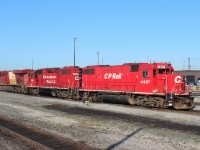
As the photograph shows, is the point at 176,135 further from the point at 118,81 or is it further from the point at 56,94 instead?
the point at 56,94

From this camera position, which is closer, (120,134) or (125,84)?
(120,134)

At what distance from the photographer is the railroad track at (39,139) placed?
36.3ft

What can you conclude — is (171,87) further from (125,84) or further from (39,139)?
(39,139)

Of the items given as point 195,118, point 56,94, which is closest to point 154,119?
point 195,118

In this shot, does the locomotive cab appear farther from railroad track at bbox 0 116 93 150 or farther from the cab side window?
railroad track at bbox 0 116 93 150

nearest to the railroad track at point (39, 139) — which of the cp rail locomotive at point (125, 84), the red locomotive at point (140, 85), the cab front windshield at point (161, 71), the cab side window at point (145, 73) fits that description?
the red locomotive at point (140, 85)

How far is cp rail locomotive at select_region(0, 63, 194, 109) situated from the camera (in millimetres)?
25328

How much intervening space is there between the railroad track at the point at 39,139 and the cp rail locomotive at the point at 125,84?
41.1 feet

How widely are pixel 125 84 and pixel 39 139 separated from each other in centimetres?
1761

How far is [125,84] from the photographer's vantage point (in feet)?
97.3

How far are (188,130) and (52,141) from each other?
6.12m

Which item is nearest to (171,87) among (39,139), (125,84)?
(125,84)

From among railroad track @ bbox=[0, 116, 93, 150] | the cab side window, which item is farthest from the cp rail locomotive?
railroad track @ bbox=[0, 116, 93, 150]

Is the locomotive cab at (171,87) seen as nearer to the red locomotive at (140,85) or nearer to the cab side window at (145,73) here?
the red locomotive at (140,85)
